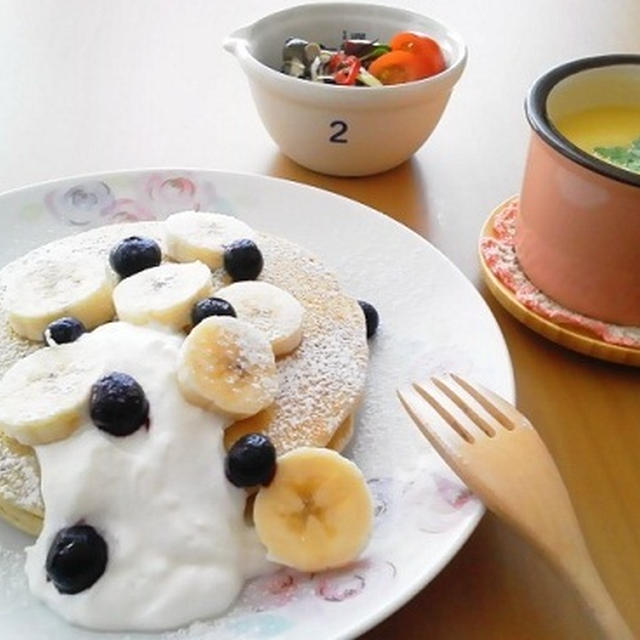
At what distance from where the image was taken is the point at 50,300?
0.99 m

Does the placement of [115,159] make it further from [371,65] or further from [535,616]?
[535,616]

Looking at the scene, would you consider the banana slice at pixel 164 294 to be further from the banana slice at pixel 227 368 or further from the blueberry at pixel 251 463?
the blueberry at pixel 251 463

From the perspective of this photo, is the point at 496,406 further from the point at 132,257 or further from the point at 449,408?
the point at 132,257

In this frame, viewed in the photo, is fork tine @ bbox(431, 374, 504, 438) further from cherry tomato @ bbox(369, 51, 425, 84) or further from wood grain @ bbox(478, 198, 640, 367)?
cherry tomato @ bbox(369, 51, 425, 84)

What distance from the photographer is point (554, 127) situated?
109 centimetres

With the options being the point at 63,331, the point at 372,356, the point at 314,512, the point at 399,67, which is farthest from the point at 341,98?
the point at 314,512

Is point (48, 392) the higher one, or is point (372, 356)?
point (48, 392)

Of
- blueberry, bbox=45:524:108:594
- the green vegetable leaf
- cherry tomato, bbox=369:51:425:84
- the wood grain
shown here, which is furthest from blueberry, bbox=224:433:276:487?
cherry tomato, bbox=369:51:425:84

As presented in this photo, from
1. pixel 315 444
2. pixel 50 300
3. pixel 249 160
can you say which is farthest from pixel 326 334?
pixel 249 160

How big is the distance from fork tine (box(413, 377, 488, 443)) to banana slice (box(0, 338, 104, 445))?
311 millimetres

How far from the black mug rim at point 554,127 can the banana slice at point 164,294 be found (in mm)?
405

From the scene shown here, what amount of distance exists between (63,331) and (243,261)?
22 centimetres

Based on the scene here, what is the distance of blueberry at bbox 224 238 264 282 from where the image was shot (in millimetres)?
1061

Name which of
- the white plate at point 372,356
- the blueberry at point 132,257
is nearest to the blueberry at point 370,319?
the white plate at point 372,356
